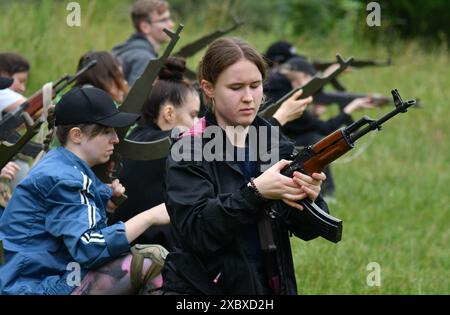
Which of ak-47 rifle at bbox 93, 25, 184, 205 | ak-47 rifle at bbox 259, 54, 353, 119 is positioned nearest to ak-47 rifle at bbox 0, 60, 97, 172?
ak-47 rifle at bbox 93, 25, 184, 205

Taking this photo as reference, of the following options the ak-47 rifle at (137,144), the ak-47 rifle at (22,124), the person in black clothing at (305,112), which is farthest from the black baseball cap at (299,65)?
the ak-47 rifle at (137,144)

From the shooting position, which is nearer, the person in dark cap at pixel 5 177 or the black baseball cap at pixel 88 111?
the black baseball cap at pixel 88 111

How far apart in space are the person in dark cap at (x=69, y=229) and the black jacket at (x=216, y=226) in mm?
542

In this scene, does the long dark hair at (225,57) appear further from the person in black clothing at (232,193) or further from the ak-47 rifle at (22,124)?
the ak-47 rifle at (22,124)

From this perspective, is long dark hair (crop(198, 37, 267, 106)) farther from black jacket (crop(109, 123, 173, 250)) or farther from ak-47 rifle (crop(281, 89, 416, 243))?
black jacket (crop(109, 123, 173, 250))

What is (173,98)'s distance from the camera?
5.52 m

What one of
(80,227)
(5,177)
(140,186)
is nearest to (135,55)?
(5,177)

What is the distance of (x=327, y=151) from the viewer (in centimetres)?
367

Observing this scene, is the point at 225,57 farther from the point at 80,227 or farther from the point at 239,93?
the point at 80,227

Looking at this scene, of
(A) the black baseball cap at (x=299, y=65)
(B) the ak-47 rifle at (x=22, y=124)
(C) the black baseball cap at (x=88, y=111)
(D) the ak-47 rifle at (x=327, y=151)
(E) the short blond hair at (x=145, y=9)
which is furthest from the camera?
(A) the black baseball cap at (x=299, y=65)

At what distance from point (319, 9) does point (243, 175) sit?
16.7 m

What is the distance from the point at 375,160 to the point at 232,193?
29.7 ft

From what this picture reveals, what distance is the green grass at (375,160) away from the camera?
6.99m

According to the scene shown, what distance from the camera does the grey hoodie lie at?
781cm
